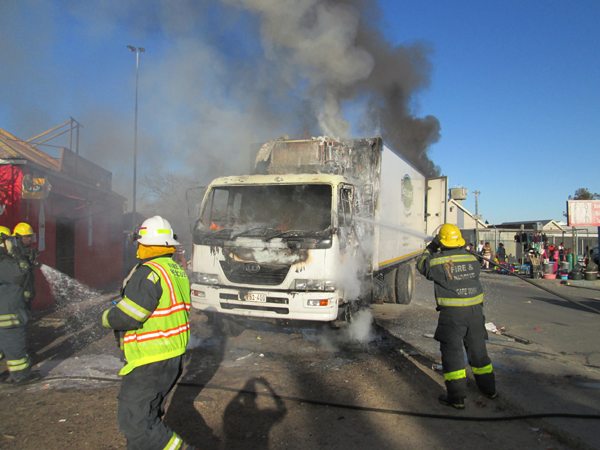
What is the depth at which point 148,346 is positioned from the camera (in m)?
2.25

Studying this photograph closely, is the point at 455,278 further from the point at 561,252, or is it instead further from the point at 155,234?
the point at 561,252

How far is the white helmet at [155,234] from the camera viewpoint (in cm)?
249

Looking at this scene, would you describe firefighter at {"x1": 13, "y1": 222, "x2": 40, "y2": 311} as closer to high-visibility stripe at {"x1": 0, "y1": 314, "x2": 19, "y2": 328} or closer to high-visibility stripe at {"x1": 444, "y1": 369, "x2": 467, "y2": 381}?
high-visibility stripe at {"x1": 0, "y1": 314, "x2": 19, "y2": 328}

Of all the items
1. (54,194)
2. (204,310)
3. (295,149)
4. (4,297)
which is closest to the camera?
(4,297)

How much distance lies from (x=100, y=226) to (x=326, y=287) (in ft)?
28.9

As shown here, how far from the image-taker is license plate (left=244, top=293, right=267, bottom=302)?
4691mm

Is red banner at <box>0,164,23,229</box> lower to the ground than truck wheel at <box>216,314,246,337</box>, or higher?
higher

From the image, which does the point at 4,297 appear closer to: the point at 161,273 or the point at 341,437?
the point at 161,273

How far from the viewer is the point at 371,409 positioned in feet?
10.9

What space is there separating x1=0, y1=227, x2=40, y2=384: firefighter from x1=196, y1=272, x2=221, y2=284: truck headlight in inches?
76.3

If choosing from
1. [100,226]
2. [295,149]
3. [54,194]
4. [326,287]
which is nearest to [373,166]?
[295,149]

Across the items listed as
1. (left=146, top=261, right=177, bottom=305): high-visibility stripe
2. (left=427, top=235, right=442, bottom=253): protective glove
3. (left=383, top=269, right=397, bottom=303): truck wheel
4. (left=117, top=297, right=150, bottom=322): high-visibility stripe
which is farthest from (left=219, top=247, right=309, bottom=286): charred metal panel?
(left=383, top=269, right=397, bottom=303): truck wheel

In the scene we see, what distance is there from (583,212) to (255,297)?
1918cm

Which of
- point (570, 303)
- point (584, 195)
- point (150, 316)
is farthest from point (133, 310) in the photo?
point (584, 195)
